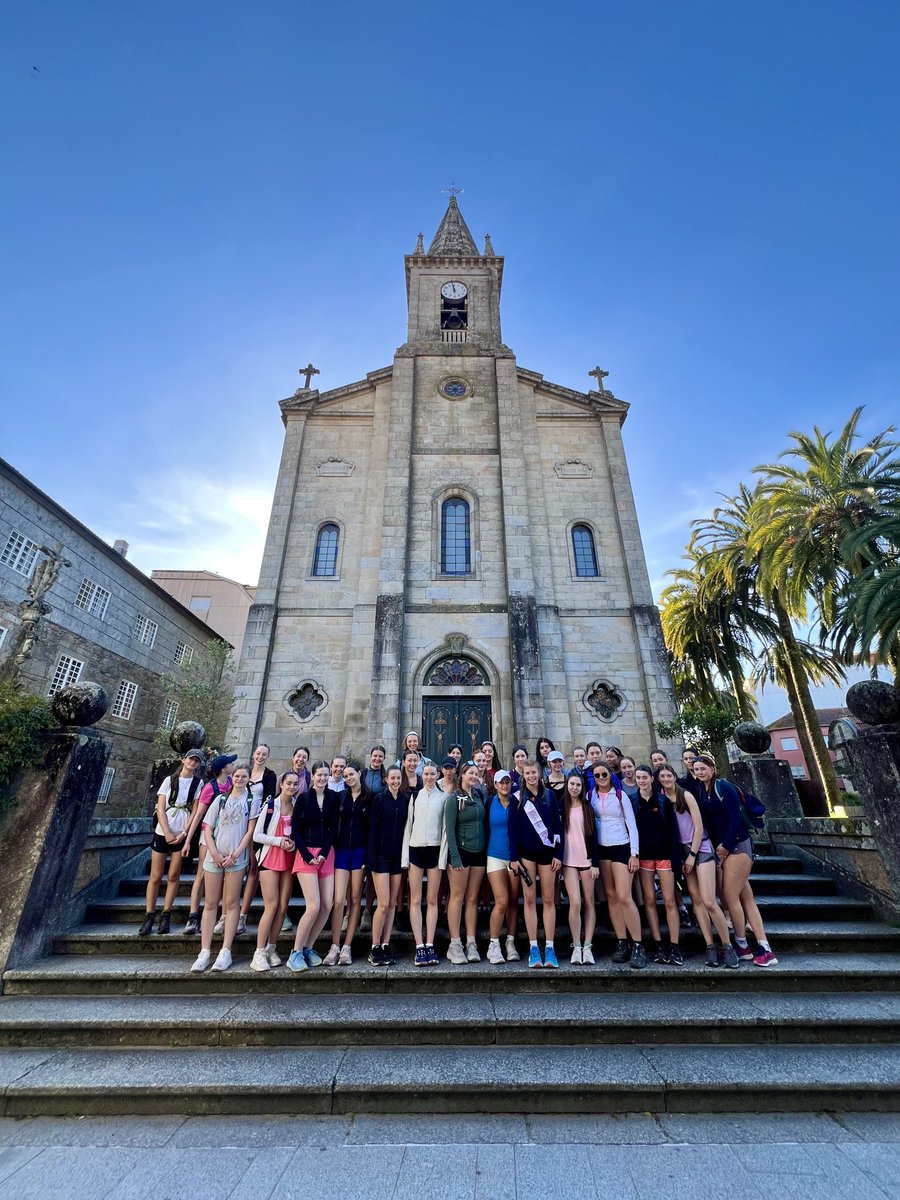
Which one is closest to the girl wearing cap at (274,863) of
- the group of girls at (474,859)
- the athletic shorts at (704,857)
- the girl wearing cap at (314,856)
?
the group of girls at (474,859)

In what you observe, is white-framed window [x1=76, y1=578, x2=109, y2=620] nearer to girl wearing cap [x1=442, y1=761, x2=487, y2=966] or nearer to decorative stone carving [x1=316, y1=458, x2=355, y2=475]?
decorative stone carving [x1=316, y1=458, x2=355, y2=475]

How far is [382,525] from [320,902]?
1219 cm

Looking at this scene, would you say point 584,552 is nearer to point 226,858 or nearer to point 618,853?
point 618,853

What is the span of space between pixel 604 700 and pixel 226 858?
37.5 feet

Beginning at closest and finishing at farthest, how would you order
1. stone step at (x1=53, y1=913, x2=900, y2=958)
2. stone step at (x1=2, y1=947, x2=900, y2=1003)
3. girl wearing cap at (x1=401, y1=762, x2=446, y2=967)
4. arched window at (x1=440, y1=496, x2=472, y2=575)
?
stone step at (x1=2, y1=947, x2=900, y2=1003) < girl wearing cap at (x1=401, y1=762, x2=446, y2=967) < stone step at (x1=53, y1=913, x2=900, y2=958) < arched window at (x1=440, y1=496, x2=472, y2=575)

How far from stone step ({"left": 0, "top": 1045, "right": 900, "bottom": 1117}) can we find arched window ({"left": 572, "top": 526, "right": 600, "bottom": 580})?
522 inches

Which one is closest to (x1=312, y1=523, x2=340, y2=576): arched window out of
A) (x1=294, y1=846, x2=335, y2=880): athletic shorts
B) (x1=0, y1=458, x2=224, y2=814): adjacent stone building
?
(x1=0, y1=458, x2=224, y2=814): adjacent stone building

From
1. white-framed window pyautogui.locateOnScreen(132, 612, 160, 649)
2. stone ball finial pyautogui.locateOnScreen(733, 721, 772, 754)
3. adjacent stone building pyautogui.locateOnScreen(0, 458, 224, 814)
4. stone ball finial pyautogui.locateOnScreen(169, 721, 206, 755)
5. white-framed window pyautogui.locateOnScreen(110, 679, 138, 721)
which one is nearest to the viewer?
stone ball finial pyautogui.locateOnScreen(169, 721, 206, 755)

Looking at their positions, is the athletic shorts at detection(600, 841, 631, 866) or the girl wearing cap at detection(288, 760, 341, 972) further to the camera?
the athletic shorts at detection(600, 841, 631, 866)

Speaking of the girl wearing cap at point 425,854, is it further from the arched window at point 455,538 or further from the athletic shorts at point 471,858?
the arched window at point 455,538

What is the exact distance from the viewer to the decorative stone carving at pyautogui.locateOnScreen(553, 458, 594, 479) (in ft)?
59.2

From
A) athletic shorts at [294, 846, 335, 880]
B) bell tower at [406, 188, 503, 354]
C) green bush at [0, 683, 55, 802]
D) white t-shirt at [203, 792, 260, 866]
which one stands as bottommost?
athletic shorts at [294, 846, 335, 880]

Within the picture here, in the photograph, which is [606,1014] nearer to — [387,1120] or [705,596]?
[387,1120]

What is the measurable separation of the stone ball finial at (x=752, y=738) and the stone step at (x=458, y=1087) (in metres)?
5.81
